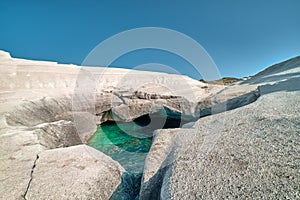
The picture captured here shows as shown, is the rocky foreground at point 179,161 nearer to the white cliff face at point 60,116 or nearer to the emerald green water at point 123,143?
the white cliff face at point 60,116

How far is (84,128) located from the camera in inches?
317

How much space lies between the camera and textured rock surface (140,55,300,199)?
1.62 meters

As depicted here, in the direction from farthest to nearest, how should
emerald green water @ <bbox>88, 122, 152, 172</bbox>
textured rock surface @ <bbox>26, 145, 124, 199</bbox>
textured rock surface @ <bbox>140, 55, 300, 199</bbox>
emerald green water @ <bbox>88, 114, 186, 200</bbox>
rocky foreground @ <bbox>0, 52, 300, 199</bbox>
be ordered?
1. emerald green water @ <bbox>88, 122, 152, 172</bbox>
2. emerald green water @ <bbox>88, 114, 186, 200</bbox>
3. textured rock surface @ <bbox>26, 145, 124, 199</bbox>
4. rocky foreground @ <bbox>0, 52, 300, 199</bbox>
5. textured rock surface @ <bbox>140, 55, 300, 199</bbox>

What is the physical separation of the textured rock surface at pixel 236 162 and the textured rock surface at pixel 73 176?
663 millimetres

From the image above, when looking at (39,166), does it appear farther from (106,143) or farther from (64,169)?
(106,143)

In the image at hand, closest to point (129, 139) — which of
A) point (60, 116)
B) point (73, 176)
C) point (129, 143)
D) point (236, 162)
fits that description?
point (129, 143)

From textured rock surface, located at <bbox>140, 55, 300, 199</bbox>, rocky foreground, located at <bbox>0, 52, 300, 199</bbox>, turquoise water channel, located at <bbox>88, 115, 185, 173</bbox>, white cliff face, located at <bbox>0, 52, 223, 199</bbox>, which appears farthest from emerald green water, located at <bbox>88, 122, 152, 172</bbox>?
textured rock surface, located at <bbox>140, 55, 300, 199</bbox>

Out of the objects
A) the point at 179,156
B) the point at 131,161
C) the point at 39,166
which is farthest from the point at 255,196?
the point at 131,161

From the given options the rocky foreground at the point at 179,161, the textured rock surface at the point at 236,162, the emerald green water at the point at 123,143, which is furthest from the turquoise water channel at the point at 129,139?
the textured rock surface at the point at 236,162

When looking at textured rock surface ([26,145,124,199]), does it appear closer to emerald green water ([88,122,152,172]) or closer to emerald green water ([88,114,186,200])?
emerald green water ([88,114,186,200])

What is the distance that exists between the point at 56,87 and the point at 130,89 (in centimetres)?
447

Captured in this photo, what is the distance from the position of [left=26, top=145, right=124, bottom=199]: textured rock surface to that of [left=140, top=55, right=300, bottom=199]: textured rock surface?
2.18 feet

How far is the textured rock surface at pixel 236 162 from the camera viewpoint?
5.32ft

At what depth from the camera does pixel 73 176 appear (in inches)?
105
